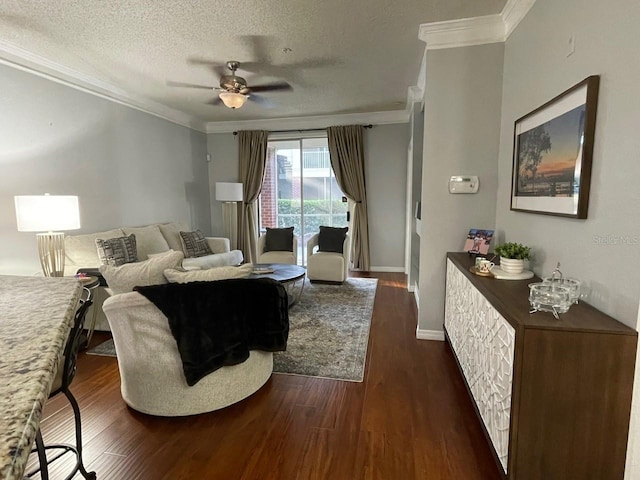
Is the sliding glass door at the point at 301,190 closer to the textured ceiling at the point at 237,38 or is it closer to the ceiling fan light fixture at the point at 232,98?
the textured ceiling at the point at 237,38

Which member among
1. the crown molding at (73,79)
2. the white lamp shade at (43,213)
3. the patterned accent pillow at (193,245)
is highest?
the crown molding at (73,79)

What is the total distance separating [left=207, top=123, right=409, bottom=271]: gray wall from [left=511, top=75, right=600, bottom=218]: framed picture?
325 centimetres

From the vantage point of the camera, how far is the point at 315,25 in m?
2.67

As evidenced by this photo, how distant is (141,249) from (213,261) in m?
0.88

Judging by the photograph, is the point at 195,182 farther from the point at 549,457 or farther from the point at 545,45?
the point at 549,457

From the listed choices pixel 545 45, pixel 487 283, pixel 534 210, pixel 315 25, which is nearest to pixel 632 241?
pixel 487 283

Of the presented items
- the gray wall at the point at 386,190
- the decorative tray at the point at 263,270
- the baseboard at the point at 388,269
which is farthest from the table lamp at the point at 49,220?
the baseboard at the point at 388,269

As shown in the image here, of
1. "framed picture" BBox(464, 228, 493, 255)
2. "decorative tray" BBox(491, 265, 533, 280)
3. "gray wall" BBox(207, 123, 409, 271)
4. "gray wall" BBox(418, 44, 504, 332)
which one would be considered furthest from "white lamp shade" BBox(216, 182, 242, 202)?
"decorative tray" BBox(491, 265, 533, 280)

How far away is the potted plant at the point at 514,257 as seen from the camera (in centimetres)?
200

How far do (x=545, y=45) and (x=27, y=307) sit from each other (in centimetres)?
289

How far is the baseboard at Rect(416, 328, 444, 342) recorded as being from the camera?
3.07m

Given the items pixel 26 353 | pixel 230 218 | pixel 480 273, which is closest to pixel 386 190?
pixel 230 218

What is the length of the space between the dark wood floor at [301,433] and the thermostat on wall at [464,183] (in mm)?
1460

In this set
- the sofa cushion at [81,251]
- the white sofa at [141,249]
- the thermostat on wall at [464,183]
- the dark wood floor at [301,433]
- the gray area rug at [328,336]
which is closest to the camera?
the dark wood floor at [301,433]
